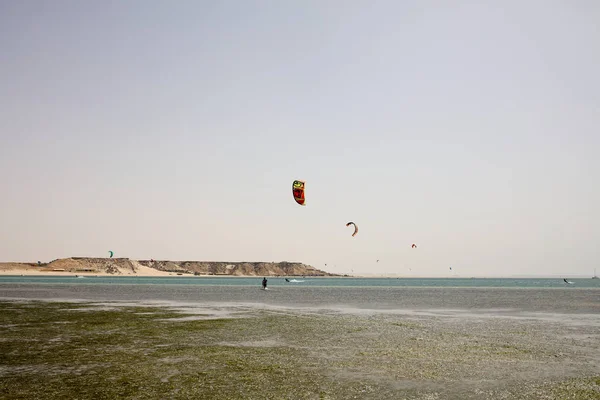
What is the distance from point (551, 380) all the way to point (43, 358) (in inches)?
685

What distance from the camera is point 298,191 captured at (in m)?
61.6

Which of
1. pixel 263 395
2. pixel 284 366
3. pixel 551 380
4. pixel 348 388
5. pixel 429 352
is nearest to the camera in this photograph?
pixel 263 395

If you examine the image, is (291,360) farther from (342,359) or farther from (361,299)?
(361,299)

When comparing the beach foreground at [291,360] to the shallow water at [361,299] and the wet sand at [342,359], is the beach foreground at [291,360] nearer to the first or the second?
the wet sand at [342,359]

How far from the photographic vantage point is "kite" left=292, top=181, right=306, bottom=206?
197 feet

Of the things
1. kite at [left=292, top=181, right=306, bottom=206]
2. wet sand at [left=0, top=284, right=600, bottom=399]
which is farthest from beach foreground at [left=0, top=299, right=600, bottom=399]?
kite at [left=292, top=181, right=306, bottom=206]

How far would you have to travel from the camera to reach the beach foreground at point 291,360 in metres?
14.1

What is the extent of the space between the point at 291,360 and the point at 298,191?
42969 millimetres

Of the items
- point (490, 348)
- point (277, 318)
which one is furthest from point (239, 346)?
point (277, 318)

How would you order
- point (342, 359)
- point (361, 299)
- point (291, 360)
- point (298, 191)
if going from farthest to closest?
point (361, 299) < point (298, 191) < point (342, 359) < point (291, 360)

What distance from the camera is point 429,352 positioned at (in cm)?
2155

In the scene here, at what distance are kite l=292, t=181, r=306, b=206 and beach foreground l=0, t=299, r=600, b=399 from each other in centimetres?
2827

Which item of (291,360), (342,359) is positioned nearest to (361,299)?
(342,359)

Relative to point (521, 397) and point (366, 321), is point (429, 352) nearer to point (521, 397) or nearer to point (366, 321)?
point (521, 397)
